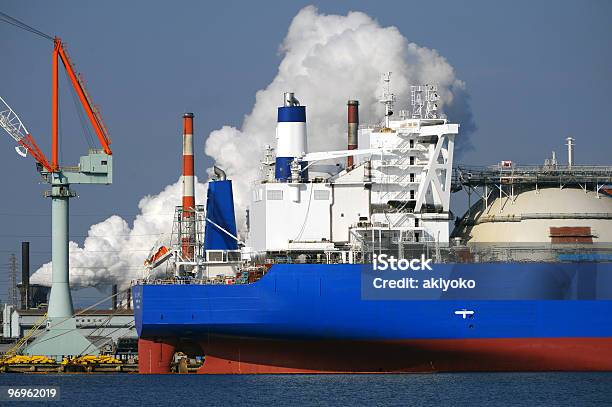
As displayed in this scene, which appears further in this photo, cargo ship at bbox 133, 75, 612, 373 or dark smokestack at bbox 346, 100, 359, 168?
dark smokestack at bbox 346, 100, 359, 168

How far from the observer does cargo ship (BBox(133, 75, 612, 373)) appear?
5091 centimetres

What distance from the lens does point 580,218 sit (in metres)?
54.5

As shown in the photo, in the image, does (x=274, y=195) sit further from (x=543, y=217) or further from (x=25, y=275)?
(x=25, y=275)

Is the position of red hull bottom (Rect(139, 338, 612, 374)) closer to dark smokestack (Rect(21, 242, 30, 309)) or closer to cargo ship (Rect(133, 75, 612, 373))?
cargo ship (Rect(133, 75, 612, 373))

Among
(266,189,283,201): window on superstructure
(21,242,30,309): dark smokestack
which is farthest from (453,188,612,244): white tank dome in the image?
(21,242,30,309): dark smokestack

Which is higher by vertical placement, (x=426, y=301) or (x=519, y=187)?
(x=519, y=187)

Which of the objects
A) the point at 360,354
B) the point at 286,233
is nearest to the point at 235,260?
the point at 286,233

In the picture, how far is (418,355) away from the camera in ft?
168

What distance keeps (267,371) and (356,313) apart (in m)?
3.64

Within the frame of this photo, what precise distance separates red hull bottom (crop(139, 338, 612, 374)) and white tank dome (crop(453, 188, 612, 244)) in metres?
4.38

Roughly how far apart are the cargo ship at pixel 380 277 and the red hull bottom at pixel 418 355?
5cm

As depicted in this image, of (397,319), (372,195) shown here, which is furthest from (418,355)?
(372,195)

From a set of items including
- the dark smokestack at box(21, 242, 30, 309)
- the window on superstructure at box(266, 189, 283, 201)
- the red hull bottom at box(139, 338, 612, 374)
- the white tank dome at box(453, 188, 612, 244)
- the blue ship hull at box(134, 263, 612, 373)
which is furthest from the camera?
the dark smokestack at box(21, 242, 30, 309)

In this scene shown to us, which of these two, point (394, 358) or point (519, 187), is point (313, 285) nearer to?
point (394, 358)
